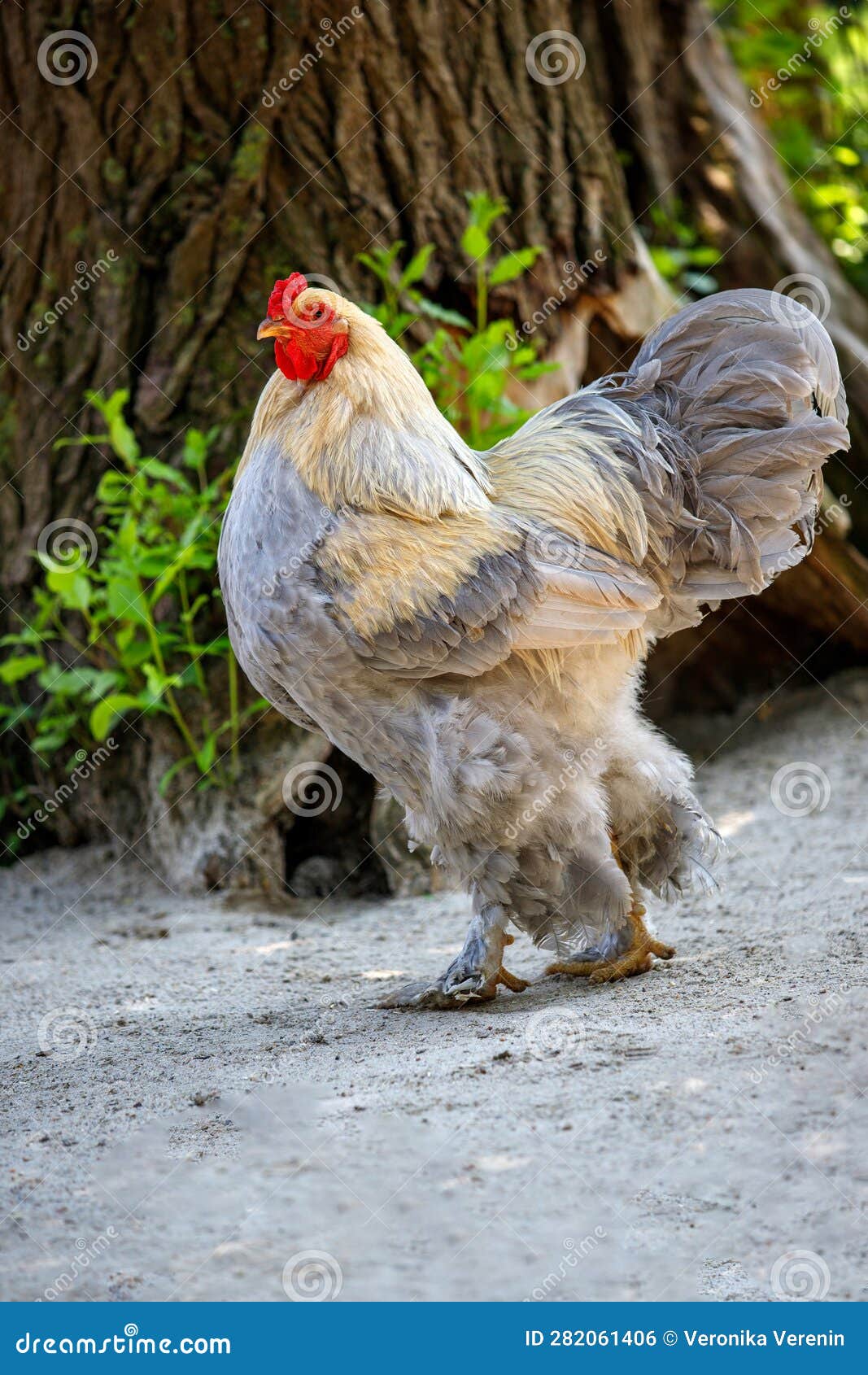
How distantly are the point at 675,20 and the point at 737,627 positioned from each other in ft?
13.9

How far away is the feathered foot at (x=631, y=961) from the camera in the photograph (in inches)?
176

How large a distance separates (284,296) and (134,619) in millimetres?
2206

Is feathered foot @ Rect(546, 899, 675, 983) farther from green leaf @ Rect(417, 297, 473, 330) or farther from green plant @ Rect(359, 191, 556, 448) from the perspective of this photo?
green leaf @ Rect(417, 297, 473, 330)

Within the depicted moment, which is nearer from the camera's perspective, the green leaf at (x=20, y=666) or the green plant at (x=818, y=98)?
the green leaf at (x=20, y=666)

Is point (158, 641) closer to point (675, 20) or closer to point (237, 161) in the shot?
point (237, 161)

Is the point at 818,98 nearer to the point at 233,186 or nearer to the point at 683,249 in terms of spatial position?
the point at 683,249

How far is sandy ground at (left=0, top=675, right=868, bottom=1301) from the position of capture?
2.74 m

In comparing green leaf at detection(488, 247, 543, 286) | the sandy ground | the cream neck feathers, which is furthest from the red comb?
the sandy ground

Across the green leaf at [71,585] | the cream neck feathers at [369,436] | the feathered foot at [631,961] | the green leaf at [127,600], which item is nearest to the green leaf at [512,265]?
the cream neck feathers at [369,436]

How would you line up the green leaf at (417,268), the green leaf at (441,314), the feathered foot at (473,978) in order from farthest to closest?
the green leaf at (441,314)
the green leaf at (417,268)
the feathered foot at (473,978)

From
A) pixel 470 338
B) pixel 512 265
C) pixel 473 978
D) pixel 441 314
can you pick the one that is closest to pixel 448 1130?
pixel 473 978

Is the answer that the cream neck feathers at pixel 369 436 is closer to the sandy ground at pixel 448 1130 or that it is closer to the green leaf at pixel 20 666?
the sandy ground at pixel 448 1130

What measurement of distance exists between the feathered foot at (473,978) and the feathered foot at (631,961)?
0.82 ft

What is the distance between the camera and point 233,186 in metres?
6.12
